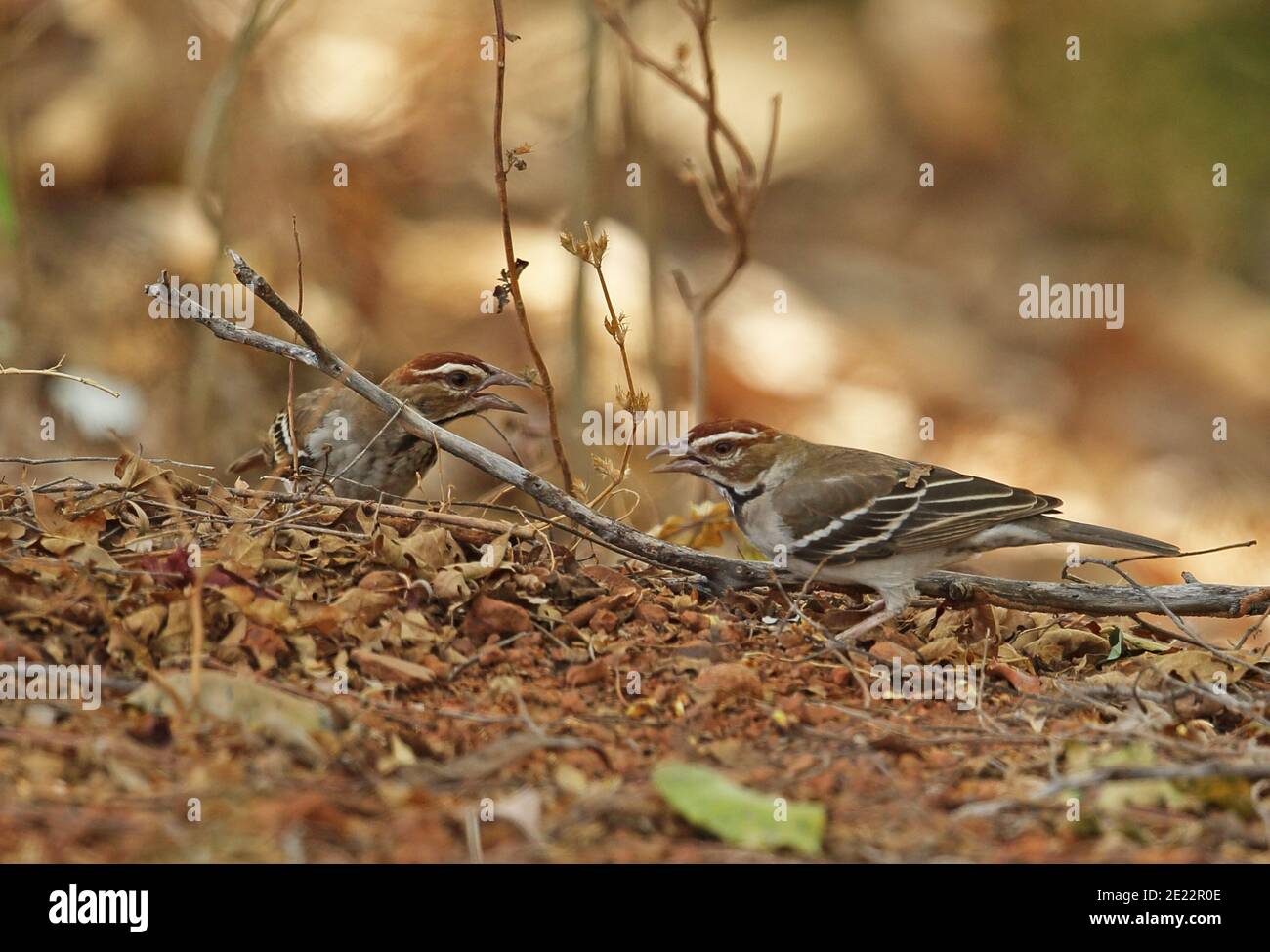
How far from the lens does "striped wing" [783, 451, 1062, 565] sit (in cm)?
651

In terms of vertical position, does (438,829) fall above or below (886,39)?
below

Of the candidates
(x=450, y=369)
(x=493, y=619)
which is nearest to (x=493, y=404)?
(x=450, y=369)

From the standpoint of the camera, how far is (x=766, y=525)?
6.75m

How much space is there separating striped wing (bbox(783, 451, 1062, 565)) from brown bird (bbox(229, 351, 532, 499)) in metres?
1.66

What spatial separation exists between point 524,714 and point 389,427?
2877mm

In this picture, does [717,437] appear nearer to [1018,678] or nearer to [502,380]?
[502,380]

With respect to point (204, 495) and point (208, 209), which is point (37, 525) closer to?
point (204, 495)

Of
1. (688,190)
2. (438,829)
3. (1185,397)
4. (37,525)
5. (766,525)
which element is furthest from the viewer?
(688,190)

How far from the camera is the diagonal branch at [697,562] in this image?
5910 mm

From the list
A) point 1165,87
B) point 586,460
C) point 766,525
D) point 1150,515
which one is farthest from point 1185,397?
point 766,525

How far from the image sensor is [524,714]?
466 centimetres

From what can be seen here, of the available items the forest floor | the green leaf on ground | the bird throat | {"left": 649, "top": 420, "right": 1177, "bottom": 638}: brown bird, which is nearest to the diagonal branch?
the forest floor

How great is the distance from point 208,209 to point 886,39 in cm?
1093

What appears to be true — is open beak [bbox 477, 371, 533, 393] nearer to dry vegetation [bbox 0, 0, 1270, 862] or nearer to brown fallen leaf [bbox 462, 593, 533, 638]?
dry vegetation [bbox 0, 0, 1270, 862]
